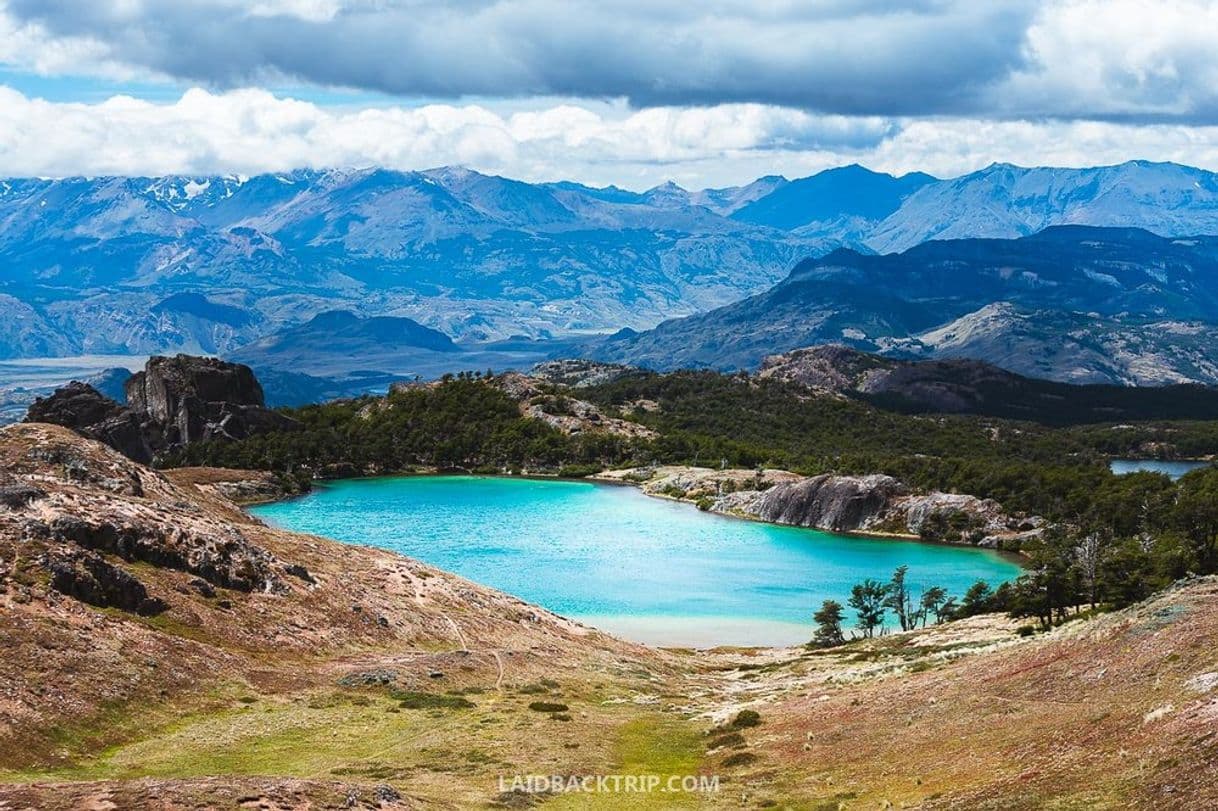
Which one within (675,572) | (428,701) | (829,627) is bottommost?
(675,572)

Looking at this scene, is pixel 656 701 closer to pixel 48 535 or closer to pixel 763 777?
pixel 763 777

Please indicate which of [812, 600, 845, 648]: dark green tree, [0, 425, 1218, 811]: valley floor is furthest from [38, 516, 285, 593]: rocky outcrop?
[812, 600, 845, 648]: dark green tree

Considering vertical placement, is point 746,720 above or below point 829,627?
above

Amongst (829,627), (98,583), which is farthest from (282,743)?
(829,627)

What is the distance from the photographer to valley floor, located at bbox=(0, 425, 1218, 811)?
42.2m

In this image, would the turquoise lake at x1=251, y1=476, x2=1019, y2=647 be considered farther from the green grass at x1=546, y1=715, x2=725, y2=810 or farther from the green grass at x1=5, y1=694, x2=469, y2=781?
the green grass at x1=5, y1=694, x2=469, y2=781

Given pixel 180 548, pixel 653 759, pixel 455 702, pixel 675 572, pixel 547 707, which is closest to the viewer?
pixel 653 759

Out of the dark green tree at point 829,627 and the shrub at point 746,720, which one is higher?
the shrub at point 746,720

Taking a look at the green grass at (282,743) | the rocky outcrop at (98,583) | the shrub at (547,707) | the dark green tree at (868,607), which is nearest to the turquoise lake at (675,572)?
the dark green tree at (868,607)

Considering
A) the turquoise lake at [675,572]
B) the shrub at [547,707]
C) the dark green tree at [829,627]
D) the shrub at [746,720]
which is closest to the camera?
the shrub at [746,720]

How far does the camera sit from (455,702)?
6625cm

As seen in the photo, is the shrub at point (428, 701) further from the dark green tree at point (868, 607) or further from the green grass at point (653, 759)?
the dark green tree at point (868, 607)

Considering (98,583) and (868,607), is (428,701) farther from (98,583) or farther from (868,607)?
(868,607)

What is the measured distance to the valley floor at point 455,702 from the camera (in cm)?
4219
